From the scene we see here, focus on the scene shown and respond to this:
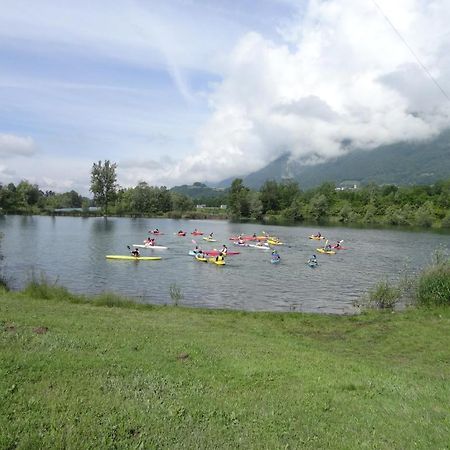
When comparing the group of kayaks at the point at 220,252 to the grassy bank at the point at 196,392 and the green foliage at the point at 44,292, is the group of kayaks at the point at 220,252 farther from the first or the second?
Result: the grassy bank at the point at 196,392

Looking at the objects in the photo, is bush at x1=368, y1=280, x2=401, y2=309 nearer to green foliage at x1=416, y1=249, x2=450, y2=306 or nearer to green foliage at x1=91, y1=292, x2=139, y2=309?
green foliage at x1=416, y1=249, x2=450, y2=306

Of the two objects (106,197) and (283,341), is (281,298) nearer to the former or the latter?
(283,341)

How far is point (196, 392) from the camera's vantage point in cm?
866

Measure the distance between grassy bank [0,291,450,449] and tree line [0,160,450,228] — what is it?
149 m

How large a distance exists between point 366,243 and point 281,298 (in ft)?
181

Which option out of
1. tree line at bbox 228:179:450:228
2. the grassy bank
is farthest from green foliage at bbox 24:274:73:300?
tree line at bbox 228:179:450:228

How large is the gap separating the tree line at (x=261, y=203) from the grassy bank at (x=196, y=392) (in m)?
149

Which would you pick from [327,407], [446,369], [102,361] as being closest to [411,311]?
[446,369]

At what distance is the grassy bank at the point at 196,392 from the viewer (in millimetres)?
6953

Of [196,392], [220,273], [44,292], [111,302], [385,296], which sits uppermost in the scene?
[196,392]

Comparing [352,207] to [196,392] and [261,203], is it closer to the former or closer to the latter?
[261,203]

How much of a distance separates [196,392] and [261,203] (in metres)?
167

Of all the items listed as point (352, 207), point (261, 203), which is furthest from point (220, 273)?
point (352, 207)

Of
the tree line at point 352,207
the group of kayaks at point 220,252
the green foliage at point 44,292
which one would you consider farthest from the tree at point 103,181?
the green foliage at point 44,292
